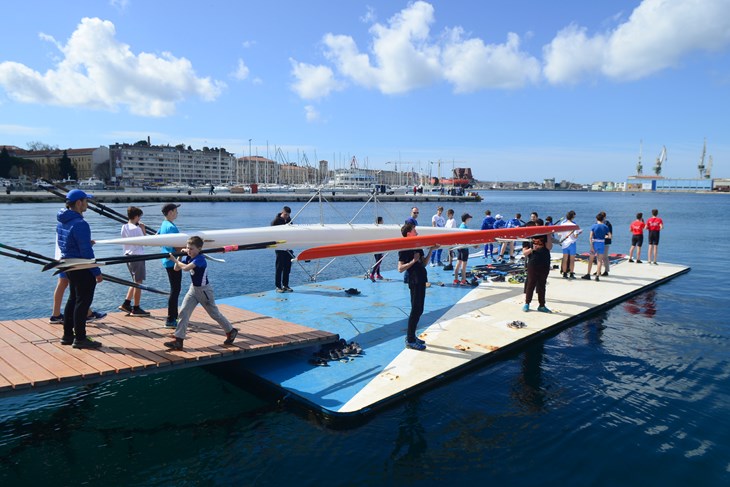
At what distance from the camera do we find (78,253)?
253 inches

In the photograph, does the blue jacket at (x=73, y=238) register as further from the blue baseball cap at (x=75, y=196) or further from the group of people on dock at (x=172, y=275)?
the blue baseball cap at (x=75, y=196)

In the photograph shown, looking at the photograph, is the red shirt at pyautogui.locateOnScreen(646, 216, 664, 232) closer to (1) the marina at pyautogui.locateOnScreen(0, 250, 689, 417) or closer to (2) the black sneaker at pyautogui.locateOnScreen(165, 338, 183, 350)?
(1) the marina at pyautogui.locateOnScreen(0, 250, 689, 417)

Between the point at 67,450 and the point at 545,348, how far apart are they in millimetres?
8246

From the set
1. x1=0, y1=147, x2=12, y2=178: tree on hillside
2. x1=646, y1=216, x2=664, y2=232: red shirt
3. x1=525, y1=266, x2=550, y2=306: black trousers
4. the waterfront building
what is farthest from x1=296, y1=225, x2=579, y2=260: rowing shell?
the waterfront building

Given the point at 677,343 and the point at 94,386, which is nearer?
the point at 94,386

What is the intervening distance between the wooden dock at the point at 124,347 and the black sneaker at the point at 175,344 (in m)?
0.09

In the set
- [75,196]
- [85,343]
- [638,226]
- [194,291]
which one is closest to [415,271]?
[194,291]

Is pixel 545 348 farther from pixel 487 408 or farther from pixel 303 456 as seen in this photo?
pixel 303 456

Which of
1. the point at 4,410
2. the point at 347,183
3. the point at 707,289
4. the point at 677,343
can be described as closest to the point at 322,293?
the point at 4,410

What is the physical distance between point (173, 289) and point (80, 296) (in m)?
1.56

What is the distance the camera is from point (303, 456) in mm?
5590

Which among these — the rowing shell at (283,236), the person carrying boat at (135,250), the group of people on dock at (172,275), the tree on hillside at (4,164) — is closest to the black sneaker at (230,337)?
the group of people on dock at (172,275)

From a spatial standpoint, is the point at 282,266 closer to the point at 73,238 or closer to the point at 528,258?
the point at 73,238

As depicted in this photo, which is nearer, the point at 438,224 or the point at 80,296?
the point at 80,296
